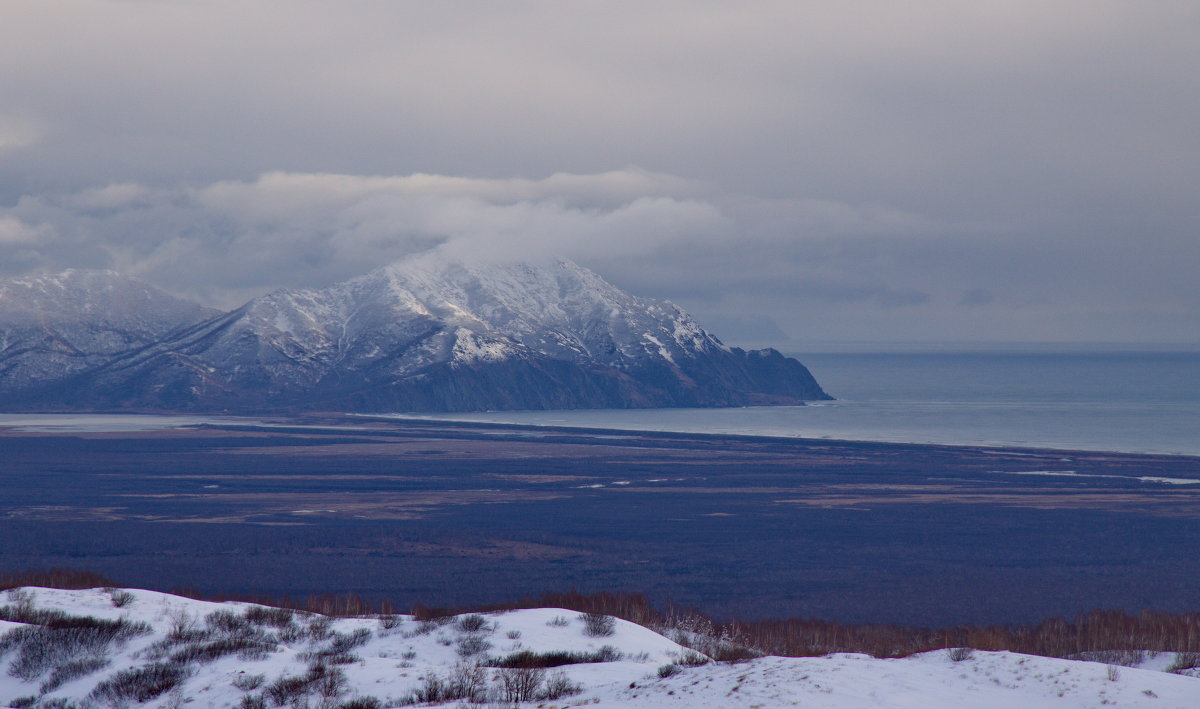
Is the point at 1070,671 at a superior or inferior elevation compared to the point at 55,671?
superior

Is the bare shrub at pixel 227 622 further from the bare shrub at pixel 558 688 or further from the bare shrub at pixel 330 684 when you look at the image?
the bare shrub at pixel 558 688

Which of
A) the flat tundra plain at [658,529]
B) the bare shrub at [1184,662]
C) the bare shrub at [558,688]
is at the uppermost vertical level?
the bare shrub at [1184,662]

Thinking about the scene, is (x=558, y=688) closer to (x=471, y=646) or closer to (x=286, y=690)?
(x=286, y=690)

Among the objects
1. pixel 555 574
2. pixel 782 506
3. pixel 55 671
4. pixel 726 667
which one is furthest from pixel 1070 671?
pixel 782 506

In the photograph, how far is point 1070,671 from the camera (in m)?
43.5

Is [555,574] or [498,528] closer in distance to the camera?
[555,574]

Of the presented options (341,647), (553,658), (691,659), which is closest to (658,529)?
(553,658)

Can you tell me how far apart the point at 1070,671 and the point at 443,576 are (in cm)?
5494

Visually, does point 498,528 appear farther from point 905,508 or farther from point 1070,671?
point 1070,671

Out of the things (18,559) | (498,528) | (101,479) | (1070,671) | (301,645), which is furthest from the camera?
(101,479)

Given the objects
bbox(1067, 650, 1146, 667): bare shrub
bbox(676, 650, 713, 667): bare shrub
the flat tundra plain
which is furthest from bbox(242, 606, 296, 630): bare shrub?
bbox(1067, 650, 1146, 667): bare shrub

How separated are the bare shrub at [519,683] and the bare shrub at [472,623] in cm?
868

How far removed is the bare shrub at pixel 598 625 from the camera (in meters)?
56.7

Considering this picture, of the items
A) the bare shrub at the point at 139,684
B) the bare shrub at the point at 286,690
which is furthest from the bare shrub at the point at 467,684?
the bare shrub at the point at 139,684
